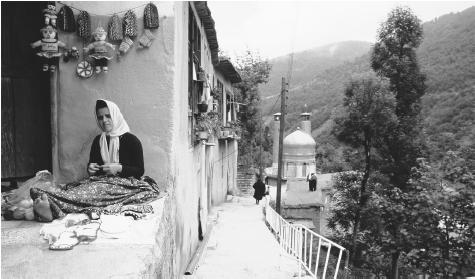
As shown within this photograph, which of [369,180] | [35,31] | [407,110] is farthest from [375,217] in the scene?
[35,31]

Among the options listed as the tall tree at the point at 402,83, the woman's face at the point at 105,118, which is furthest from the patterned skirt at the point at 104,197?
the tall tree at the point at 402,83

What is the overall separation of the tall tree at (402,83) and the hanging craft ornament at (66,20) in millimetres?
14661

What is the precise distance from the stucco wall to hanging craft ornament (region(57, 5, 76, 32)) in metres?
0.09

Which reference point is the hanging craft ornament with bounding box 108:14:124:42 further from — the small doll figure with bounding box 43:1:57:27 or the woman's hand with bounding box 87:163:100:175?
the woman's hand with bounding box 87:163:100:175

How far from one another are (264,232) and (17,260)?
29.5 ft

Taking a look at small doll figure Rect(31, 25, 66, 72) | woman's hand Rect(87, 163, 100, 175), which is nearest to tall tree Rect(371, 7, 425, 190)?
woman's hand Rect(87, 163, 100, 175)

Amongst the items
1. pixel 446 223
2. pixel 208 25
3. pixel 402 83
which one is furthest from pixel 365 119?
pixel 208 25

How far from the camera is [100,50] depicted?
4914 mm

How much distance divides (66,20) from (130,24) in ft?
2.83

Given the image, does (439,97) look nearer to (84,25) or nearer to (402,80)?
(402,80)

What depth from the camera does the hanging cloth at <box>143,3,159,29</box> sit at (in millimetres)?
4988

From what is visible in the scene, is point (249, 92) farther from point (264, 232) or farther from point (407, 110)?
point (264, 232)

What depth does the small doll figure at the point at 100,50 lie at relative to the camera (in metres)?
4.92

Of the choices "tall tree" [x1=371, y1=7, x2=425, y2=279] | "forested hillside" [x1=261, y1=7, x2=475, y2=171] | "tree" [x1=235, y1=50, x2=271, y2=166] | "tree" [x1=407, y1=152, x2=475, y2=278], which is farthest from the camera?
"tree" [x1=235, y1=50, x2=271, y2=166]
